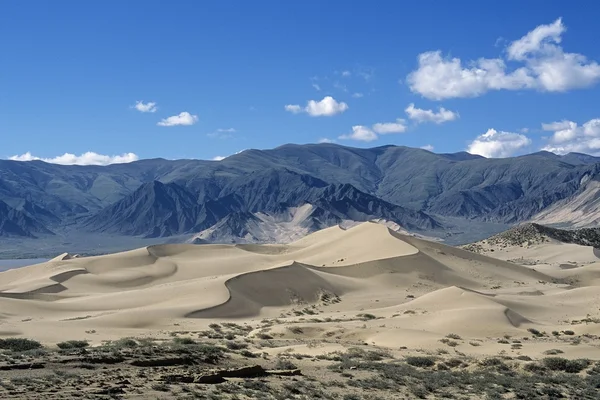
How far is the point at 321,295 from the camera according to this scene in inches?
1978

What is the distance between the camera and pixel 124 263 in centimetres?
7069

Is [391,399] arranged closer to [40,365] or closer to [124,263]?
[40,365]

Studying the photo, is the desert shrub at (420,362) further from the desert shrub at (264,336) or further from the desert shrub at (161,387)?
the desert shrub at (161,387)

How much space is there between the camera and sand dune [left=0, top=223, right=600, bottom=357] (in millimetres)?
33469

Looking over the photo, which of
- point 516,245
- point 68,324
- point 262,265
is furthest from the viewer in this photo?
point 516,245

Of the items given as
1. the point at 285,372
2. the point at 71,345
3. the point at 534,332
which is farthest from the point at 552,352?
the point at 71,345

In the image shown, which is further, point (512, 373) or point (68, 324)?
point (68, 324)

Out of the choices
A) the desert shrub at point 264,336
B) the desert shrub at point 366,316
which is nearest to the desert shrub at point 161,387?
the desert shrub at point 264,336

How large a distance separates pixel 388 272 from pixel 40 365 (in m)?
43.3

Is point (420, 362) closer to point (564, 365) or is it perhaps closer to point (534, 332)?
point (564, 365)

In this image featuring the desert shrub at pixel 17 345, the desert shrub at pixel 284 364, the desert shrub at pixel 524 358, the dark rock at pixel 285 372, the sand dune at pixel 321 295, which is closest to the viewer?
the dark rock at pixel 285 372

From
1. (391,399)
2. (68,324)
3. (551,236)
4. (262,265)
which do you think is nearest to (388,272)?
(262,265)

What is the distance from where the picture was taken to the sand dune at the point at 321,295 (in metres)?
33.5

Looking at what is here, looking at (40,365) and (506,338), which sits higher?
(40,365)
